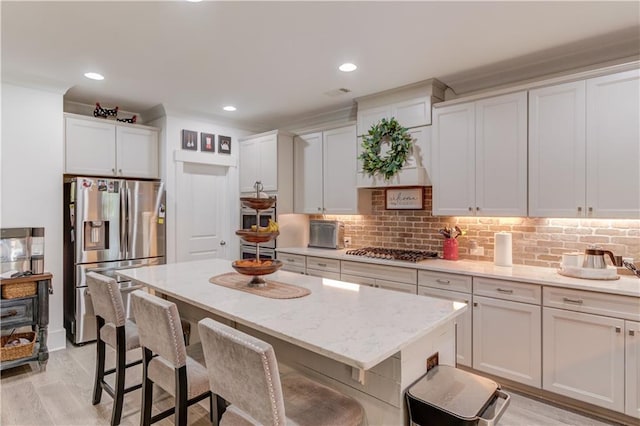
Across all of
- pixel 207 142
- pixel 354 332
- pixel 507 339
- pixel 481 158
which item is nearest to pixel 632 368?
pixel 507 339

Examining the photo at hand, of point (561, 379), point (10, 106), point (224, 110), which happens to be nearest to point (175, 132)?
point (224, 110)

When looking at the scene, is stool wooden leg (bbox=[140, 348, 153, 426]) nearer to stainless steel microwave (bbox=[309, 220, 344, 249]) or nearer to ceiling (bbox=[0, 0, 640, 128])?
ceiling (bbox=[0, 0, 640, 128])

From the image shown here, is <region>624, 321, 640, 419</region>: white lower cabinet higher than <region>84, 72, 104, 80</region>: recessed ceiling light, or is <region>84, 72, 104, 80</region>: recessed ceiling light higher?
<region>84, 72, 104, 80</region>: recessed ceiling light

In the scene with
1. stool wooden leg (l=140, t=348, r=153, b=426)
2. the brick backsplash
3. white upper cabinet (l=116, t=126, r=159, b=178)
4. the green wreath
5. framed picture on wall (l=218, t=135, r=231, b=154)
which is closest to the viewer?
stool wooden leg (l=140, t=348, r=153, b=426)

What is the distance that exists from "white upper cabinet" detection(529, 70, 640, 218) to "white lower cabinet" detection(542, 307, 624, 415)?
2.62ft

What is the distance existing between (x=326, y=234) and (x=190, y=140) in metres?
2.14

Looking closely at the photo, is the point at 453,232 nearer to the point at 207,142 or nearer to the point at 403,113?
the point at 403,113

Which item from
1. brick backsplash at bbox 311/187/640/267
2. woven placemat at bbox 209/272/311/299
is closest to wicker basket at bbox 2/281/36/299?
woven placemat at bbox 209/272/311/299

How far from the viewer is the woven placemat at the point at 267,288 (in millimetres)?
2182

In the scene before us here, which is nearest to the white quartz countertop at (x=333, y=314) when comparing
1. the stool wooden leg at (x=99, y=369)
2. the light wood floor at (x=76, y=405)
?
the stool wooden leg at (x=99, y=369)

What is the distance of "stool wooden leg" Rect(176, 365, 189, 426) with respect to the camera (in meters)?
1.79

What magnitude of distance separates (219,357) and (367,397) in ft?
2.26

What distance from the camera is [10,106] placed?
3408mm

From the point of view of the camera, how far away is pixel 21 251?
339 centimetres
